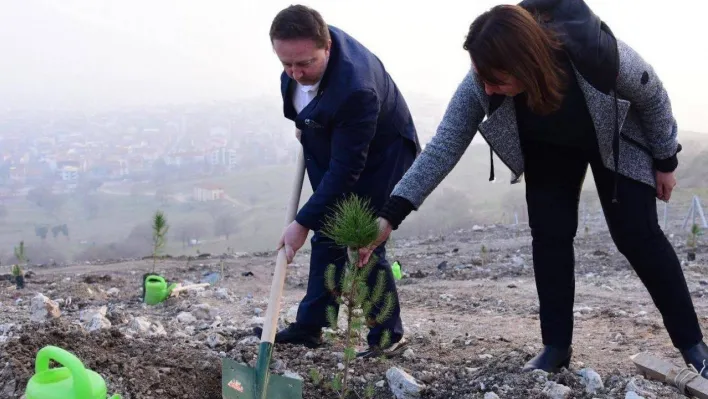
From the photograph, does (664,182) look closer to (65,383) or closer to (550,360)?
(550,360)

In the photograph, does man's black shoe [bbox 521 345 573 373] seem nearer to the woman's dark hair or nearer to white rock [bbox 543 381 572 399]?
white rock [bbox 543 381 572 399]

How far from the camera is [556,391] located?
2611 mm

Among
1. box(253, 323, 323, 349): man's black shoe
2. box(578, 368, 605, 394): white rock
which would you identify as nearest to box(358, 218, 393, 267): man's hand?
box(578, 368, 605, 394): white rock

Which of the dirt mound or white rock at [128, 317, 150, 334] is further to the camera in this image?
white rock at [128, 317, 150, 334]

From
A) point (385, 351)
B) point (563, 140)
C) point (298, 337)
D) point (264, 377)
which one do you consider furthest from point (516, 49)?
point (298, 337)

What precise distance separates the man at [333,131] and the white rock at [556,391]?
91 centimetres

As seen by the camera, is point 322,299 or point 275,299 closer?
point 275,299

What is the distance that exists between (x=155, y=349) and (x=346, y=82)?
4.91 feet

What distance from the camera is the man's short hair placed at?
286cm

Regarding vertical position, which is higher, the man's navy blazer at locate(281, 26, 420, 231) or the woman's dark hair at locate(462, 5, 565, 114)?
the woman's dark hair at locate(462, 5, 565, 114)

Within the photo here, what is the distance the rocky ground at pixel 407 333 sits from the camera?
111 inches

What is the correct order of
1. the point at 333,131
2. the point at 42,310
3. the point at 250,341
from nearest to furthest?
the point at 333,131 < the point at 250,341 < the point at 42,310

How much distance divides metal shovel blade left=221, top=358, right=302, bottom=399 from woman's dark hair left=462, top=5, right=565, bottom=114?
1.39 metres

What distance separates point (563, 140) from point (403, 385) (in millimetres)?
1159
